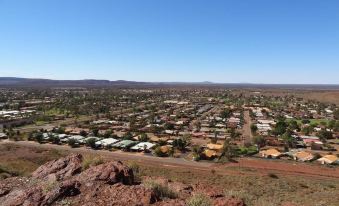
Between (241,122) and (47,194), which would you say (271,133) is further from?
(47,194)

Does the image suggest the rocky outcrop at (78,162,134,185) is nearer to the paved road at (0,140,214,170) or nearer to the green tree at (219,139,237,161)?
the paved road at (0,140,214,170)

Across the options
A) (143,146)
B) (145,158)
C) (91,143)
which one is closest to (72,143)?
(91,143)

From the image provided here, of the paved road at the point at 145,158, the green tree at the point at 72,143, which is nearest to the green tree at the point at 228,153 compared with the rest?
the paved road at the point at 145,158

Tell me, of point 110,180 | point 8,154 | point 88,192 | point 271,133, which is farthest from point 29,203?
point 271,133

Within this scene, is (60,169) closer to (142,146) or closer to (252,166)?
(252,166)

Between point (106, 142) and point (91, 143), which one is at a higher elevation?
point (91, 143)

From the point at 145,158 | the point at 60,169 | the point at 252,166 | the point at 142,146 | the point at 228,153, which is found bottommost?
the point at 145,158
